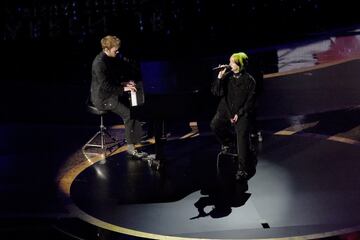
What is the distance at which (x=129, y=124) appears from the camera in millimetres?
6484

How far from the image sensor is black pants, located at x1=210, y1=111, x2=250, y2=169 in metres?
5.60

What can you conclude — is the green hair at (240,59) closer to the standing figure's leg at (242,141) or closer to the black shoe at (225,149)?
the standing figure's leg at (242,141)

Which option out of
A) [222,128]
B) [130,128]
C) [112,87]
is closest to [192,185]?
[222,128]

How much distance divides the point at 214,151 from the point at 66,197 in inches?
83.1

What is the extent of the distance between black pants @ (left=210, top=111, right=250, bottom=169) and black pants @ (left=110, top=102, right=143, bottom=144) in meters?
0.96

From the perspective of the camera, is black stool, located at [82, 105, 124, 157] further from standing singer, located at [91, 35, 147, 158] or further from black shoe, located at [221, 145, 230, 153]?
black shoe, located at [221, 145, 230, 153]

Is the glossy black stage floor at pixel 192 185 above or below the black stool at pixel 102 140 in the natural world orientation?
below

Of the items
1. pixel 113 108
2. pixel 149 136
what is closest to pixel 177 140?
pixel 149 136

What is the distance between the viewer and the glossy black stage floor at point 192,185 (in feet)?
14.8

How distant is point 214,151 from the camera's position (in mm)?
6707

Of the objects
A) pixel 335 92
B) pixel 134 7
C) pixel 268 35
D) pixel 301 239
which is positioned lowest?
pixel 301 239

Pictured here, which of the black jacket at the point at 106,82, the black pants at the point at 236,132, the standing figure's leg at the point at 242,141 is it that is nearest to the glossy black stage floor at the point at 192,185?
the standing figure's leg at the point at 242,141

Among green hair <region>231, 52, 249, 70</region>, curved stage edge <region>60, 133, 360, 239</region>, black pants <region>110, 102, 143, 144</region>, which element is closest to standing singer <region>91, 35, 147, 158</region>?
black pants <region>110, 102, 143, 144</region>

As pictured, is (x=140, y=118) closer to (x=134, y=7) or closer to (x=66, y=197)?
(x=66, y=197)
